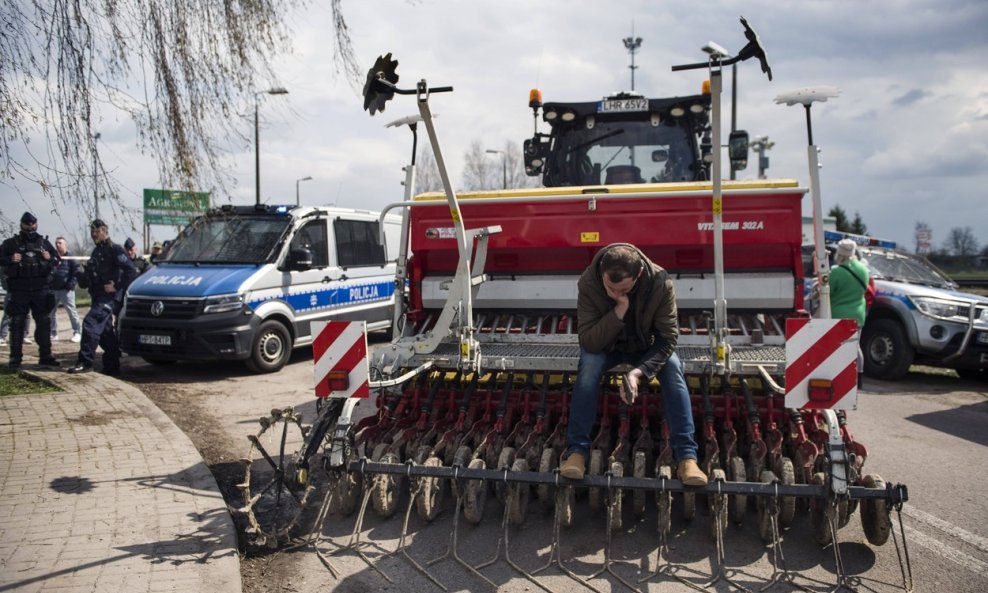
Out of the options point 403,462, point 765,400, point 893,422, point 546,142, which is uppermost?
point 546,142

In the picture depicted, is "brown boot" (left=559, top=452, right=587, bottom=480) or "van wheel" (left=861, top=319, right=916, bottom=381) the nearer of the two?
"brown boot" (left=559, top=452, right=587, bottom=480)

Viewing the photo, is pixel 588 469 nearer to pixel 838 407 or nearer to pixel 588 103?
pixel 838 407

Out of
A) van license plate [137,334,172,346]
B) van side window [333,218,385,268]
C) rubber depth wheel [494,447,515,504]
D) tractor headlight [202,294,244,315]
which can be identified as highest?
van side window [333,218,385,268]

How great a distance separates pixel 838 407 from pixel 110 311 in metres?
8.86

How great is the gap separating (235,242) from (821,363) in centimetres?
844

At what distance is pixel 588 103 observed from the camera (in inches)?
305

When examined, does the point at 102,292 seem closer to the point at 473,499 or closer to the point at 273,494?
the point at 273,494

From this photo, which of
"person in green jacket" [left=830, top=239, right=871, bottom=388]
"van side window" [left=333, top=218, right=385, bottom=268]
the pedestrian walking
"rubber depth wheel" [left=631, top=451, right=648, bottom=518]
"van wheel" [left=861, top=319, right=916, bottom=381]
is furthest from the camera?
the pedestrian walking

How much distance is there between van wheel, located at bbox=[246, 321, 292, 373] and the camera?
10.0 meters

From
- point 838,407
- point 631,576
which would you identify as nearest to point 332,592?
point 631,576

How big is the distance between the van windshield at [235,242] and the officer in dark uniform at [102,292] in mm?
954

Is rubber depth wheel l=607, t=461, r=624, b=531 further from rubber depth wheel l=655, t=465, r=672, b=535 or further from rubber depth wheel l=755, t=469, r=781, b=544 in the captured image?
rubber depth wheel l=755, t=469, r=781, b=544

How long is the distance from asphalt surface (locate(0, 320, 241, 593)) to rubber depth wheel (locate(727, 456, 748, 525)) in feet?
9.09

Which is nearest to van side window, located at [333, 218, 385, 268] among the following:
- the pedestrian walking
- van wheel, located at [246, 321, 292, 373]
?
van wheel, located at [246, 321, 292, 373]
